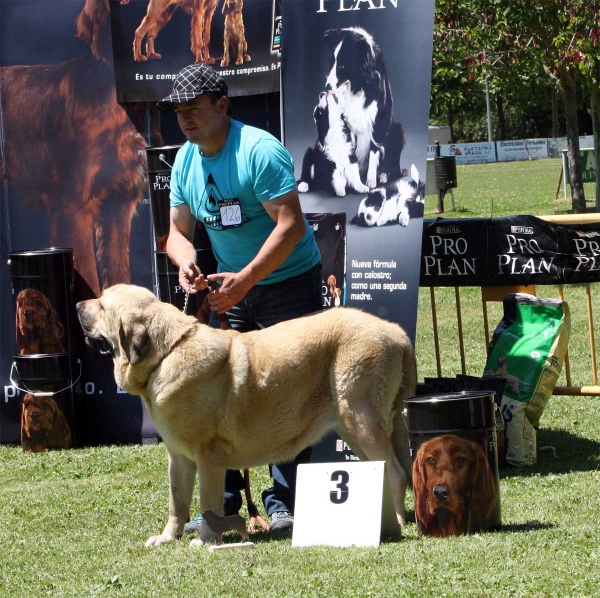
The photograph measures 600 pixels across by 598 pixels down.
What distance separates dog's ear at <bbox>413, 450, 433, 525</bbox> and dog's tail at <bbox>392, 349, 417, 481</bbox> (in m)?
0.39

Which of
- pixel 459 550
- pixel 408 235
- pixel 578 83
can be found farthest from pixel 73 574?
pixel 578 83

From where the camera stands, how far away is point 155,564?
14.6ft

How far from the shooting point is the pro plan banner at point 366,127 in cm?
613

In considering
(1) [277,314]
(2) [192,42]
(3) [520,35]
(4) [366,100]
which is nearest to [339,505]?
(1) [277,314]

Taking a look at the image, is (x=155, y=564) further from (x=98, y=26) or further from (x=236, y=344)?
(x=98, y=26)

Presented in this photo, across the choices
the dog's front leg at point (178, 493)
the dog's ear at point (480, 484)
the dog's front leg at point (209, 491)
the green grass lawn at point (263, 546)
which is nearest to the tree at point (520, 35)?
the green grass lawn at point (263, 546)

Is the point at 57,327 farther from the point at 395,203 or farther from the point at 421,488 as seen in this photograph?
the point at 421,488

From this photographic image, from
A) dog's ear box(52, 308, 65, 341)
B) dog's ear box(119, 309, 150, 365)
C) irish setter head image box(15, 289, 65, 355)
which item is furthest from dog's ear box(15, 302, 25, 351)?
dog's ear box(119, 309, 150, 365)

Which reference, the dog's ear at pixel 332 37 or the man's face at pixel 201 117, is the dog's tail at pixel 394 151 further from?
the man's face at pixel 201 117

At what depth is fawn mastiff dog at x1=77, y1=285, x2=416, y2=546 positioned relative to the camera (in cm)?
470

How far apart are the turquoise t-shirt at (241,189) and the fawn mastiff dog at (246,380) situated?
42 cm

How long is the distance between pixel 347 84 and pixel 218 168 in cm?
169

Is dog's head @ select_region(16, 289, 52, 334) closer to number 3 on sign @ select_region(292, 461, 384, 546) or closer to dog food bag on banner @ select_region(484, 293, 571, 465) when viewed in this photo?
dog food bag on banner @ select_region(484, 293, 571, 465)

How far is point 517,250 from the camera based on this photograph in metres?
7.15
